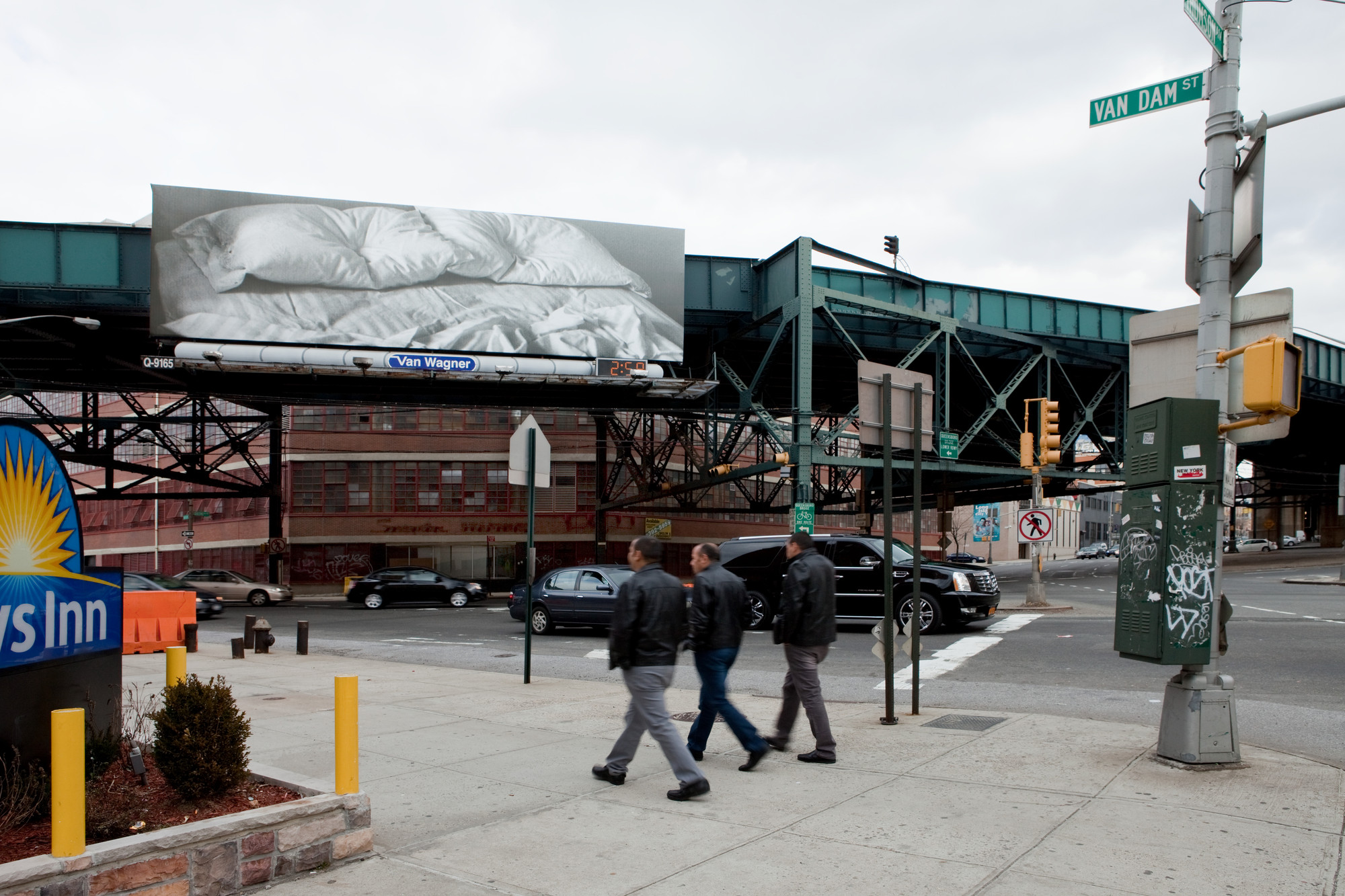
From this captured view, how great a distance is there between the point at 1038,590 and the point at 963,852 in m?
22.1

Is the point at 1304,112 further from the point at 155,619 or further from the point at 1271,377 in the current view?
the point at 155,619

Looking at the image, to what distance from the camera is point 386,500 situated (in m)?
49.0

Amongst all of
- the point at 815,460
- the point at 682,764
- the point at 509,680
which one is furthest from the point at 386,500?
the point at 682,764

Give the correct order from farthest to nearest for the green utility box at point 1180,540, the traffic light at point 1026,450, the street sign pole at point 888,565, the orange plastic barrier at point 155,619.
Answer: the traffic light at point 1026,450, the orange plastic barrier at point 155,619, the street sign pole at point 888,565, the green utility box at point 1180,540

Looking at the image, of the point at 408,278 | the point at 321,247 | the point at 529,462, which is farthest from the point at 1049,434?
the point at 321,247

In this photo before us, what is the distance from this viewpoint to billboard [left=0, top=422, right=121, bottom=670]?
5094mm

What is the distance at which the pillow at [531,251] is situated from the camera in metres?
34.0

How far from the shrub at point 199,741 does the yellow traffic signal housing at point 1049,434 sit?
19697mm

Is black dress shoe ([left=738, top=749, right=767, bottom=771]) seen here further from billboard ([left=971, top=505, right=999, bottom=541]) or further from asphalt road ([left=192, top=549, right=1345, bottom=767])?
billboard ([left=971, top=505, right=999, bottom=541])

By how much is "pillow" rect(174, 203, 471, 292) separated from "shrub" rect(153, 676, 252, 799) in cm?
2867

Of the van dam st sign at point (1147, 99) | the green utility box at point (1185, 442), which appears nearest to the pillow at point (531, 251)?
the van dam st sign at point (1147, 99)

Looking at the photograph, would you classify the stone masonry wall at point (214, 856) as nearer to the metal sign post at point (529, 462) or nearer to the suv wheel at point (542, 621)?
the metal sign post at point (529, 462)

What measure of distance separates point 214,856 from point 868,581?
16.1 metres

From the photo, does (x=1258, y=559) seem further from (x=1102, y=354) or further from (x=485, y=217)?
(x=485, y=217)
